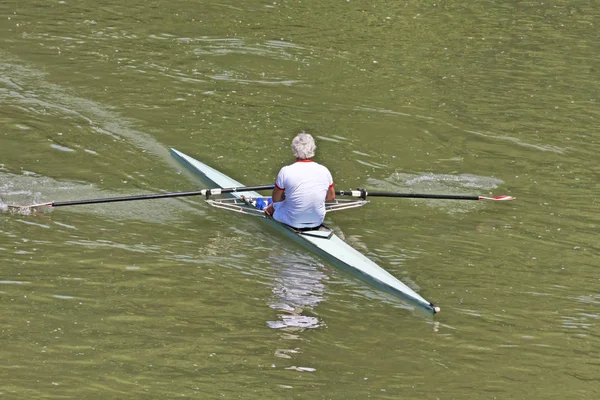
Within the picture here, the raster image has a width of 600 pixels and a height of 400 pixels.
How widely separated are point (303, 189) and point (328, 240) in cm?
66

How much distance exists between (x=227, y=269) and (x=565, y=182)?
18.5 feet

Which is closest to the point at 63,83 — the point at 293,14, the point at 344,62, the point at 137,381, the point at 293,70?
the point at 293,70

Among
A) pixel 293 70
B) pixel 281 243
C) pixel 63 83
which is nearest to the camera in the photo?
pixel 281 243

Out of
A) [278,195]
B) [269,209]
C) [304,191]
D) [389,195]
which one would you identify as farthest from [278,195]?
[389,195]

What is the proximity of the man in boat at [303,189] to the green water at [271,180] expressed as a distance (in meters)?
0.41

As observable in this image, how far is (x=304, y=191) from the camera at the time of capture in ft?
34.7

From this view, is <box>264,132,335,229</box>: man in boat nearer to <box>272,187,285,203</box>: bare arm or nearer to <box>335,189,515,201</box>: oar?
<box>272,187,285,203</box>: bare arm

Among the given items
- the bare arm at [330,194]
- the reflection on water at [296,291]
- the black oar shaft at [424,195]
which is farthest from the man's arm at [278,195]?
the black oar shaft at [424,195]

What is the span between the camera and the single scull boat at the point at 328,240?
9648mm

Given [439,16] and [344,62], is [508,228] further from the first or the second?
[439,16]

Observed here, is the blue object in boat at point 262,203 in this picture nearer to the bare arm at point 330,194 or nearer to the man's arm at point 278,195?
the man's arm at point 278,195

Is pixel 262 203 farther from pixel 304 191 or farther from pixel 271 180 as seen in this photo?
pixel 271 180

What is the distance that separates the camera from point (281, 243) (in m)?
11.0

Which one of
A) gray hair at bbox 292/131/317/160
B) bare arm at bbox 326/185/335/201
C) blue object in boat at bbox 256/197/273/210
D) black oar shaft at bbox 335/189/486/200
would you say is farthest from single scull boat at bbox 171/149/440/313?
gray hair at bbox 292/131/317/160
